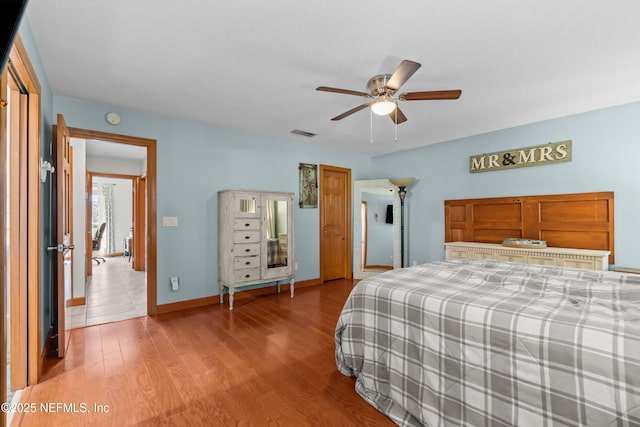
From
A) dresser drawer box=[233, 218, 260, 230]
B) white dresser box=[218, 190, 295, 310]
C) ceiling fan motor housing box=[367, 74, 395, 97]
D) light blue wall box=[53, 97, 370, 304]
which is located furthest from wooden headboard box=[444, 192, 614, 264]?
dresser drawer box=[233, 218, 260, 230]

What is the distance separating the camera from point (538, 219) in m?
3.79

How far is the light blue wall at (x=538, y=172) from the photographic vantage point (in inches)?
125

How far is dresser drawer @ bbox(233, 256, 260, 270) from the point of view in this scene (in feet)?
12.0

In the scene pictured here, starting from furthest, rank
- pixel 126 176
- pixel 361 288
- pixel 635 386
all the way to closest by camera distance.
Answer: pixel 126 176
pixel 361 288
pixel 635 386

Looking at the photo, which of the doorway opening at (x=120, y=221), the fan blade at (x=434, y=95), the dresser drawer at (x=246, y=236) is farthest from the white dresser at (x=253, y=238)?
the fan blade at (x=434, y=95)

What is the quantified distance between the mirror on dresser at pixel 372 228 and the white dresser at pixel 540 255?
162cm

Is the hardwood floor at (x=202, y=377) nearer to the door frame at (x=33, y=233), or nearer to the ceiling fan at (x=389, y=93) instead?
the door frame at (x=33, y=233)

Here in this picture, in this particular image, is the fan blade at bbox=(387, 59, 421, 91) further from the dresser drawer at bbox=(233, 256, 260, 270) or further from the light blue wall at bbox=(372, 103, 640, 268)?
the light blue wall at bbox=(372, 103, 640, 268)

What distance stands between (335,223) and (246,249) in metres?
1.98

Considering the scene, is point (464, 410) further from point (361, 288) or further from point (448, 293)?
point (361, 288)

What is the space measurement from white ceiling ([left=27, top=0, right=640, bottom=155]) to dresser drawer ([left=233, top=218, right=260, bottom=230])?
130 cm

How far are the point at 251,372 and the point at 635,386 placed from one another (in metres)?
2.04

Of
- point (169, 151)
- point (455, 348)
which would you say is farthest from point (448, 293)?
point (169, 151)

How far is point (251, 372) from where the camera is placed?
7.14 ft
